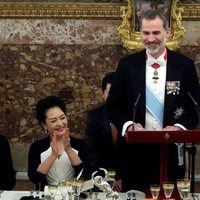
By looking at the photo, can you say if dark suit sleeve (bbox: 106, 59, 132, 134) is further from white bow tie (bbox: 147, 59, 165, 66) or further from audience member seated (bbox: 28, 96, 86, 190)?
audience member seated (bbox: 28, 96, 86, 190)

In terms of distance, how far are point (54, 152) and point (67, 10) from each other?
318 cm

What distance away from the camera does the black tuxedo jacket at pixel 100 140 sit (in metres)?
4.93

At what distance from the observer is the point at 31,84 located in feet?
24.5

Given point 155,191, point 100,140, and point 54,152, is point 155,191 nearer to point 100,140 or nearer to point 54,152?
point 54,152

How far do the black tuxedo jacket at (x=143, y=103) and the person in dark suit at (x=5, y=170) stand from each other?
37.7 inches

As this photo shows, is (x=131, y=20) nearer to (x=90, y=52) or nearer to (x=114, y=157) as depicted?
(x=90, y=52)

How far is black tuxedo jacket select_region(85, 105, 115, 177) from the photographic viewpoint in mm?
4930

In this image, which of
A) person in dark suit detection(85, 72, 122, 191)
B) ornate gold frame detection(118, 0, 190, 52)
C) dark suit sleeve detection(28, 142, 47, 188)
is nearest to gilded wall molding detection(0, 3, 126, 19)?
ornate gold frame detection(118, 0, 190, 52)

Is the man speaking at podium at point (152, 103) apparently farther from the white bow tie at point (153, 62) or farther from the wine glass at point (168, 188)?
the wine glass at point (168, 188)

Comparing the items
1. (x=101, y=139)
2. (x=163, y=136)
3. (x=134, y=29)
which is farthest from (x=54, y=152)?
(x=134, y=29)

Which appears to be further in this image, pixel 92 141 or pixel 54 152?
pixel 92 141

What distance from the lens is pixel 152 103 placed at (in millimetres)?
4070

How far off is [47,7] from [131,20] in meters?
0.94

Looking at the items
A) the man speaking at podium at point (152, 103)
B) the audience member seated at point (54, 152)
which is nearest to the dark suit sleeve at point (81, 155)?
the audience member seated at point (54, 152)
